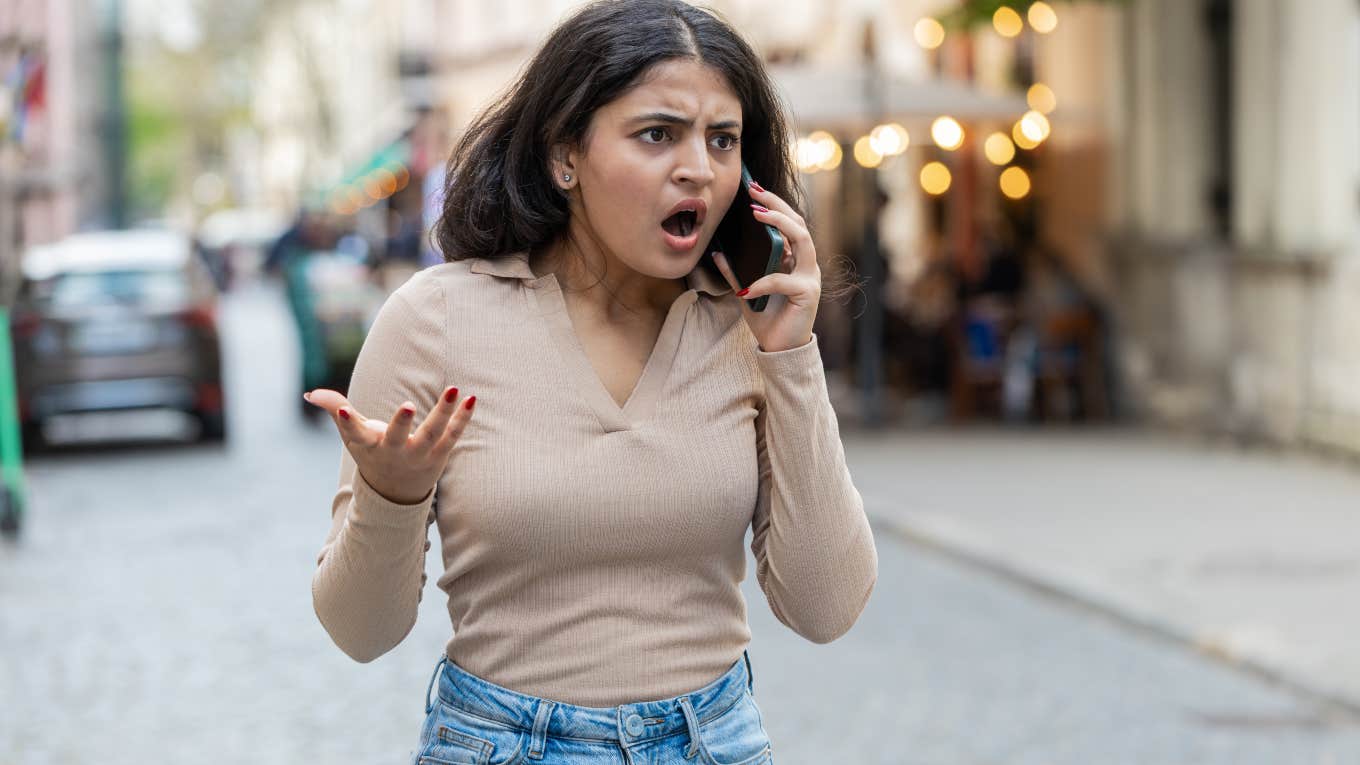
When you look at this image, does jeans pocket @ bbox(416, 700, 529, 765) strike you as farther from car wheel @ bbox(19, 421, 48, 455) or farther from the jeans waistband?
car wheel @ bbox(19, 421, 48, 455)

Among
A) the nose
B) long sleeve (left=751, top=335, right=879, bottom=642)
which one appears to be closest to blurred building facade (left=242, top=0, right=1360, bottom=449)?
long sleeve (left=751, top=335, right=879, bottom=642)

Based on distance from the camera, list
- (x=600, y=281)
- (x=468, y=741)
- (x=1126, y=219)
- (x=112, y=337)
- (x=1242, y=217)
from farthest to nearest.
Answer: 1. (x=1126, y=219)
2. (x=112, y=337)
3. (x=1242, y=217)
4. (x=600, y=281)
5. (x=468, y=741)

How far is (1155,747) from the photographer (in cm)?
639

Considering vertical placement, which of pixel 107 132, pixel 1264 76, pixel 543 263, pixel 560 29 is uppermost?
pixel 560 29

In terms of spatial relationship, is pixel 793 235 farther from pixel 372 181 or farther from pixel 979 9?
pixel 372 181

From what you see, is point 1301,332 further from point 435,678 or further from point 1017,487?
point 435,678

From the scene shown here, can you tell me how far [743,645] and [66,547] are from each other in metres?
9.04

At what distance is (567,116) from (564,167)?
81mm

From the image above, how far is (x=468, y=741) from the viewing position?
2553 millimetres

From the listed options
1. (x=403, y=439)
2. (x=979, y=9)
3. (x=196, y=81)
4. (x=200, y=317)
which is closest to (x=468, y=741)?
(x=403, y=439)

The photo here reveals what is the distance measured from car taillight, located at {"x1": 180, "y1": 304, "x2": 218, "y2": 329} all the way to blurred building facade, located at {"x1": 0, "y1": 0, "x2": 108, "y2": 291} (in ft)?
6.22

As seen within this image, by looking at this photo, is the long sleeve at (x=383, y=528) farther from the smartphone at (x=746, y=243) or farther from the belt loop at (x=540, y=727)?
the smartphone at (x=746, y=243)

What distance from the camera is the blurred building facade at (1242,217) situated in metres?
14.0

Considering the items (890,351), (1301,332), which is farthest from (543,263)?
(890,351)
